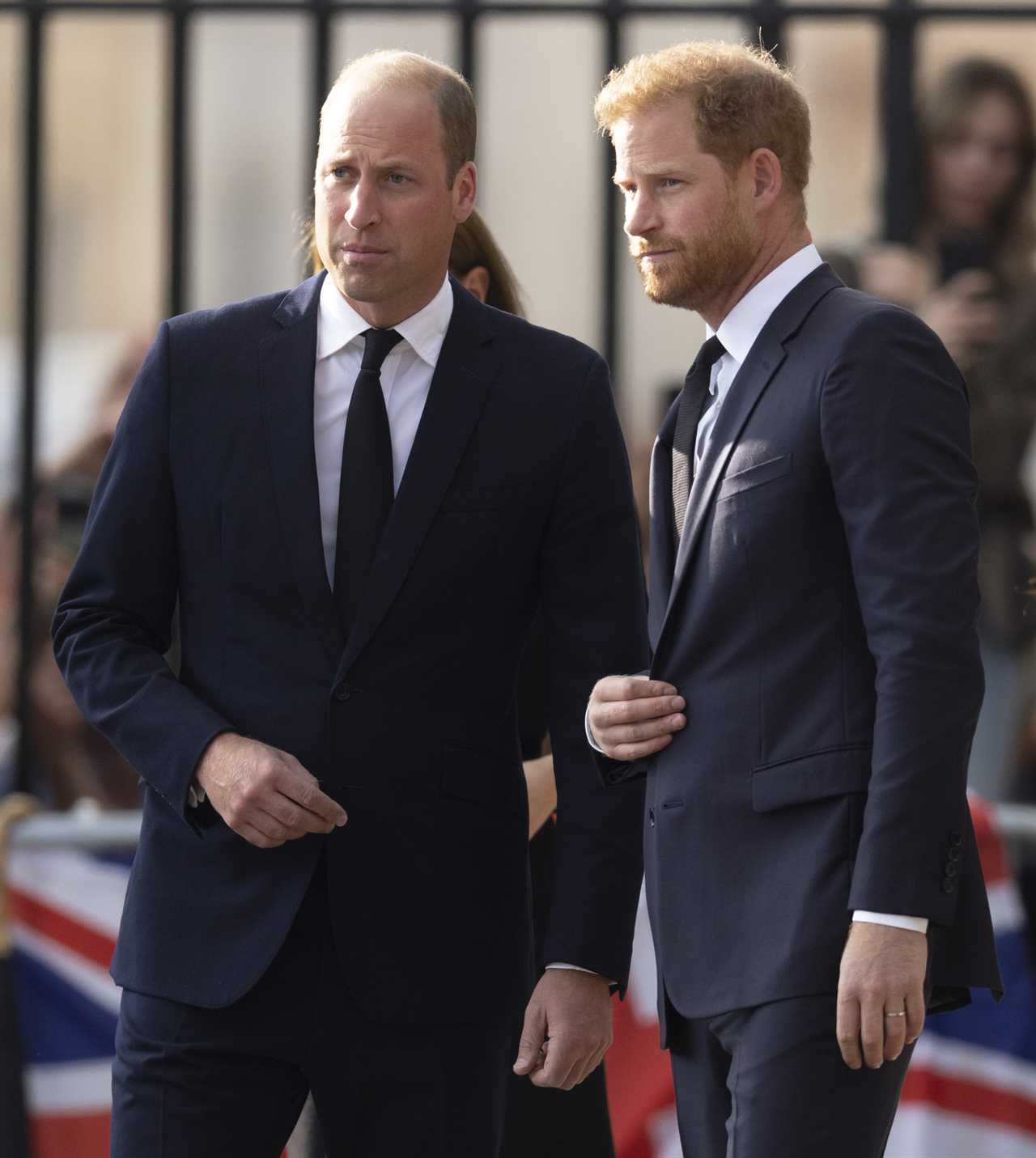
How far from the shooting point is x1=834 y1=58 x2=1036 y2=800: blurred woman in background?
219 inches

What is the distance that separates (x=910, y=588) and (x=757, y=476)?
27cm

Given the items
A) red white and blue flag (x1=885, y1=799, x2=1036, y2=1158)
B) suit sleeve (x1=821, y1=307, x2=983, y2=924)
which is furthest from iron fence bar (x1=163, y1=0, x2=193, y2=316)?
suit sleeve (x1=821, y1=307, x2=983, y2=924)

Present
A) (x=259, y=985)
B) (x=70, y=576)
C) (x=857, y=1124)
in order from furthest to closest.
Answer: (x=70, y=576), (x=259, y=985), (x=857, y=1124)

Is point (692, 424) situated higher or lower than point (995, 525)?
higher

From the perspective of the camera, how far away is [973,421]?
18.5ft

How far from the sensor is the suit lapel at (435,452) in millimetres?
2727

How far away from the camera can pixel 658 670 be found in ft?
9.10

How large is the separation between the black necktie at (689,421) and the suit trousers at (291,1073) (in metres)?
0.69

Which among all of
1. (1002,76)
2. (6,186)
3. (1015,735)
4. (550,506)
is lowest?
(1015,735)

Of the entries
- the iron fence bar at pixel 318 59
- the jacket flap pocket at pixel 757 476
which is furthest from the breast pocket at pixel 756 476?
the iron fence bar at pixel 318 59

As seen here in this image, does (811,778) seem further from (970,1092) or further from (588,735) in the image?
(970,1092)

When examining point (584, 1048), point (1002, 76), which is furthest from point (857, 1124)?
point (1002, 76)

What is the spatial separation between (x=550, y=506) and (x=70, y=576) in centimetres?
66

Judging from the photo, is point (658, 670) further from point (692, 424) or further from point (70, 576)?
point (70, 576)
